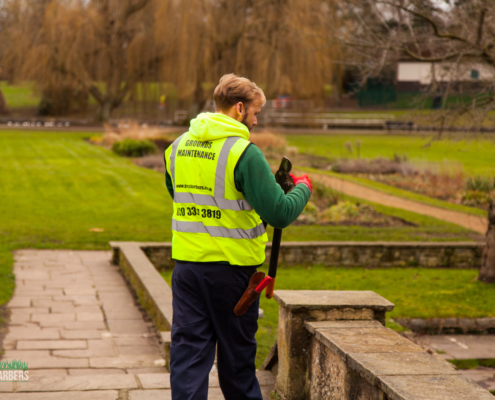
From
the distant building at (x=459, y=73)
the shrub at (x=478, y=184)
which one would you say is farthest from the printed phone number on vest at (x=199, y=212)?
the shrub at (x=478, y=184)

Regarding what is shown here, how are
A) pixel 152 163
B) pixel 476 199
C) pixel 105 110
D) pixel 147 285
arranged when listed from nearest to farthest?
pixel 147 285, pixel 476 199, pixel 152 163, pixel 105 110

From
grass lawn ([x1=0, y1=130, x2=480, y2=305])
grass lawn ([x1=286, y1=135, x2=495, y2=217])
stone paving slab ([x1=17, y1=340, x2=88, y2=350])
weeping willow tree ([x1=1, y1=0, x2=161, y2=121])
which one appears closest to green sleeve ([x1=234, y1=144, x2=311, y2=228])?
stone paving slab ([x1=17, y1=340, x2=88, y2=350])

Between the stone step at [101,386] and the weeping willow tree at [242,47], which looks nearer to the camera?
the stone step at [101,386]

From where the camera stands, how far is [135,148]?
78.0ft

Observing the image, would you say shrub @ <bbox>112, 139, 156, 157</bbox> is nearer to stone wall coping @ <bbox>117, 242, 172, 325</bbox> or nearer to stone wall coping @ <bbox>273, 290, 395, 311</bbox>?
stone wall coping @ <bbox>117, 242, 172, 325</bbox>

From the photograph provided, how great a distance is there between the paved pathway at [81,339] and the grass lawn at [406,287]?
1.20 metres

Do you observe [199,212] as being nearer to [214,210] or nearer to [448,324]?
[214,210]

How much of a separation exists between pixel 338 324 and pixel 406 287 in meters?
4.91

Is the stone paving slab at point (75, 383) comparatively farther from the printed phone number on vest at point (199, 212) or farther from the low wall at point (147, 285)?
the printed phone number on vest at point (199, 212)

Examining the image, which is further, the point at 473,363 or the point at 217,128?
the point at 473,363

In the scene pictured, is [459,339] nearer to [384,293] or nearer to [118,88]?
[384,293]

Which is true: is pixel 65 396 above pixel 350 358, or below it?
below

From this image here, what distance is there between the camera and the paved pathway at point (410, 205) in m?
12.9

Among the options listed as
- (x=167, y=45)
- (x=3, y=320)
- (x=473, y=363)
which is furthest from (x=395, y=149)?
(x=3, y=320)
